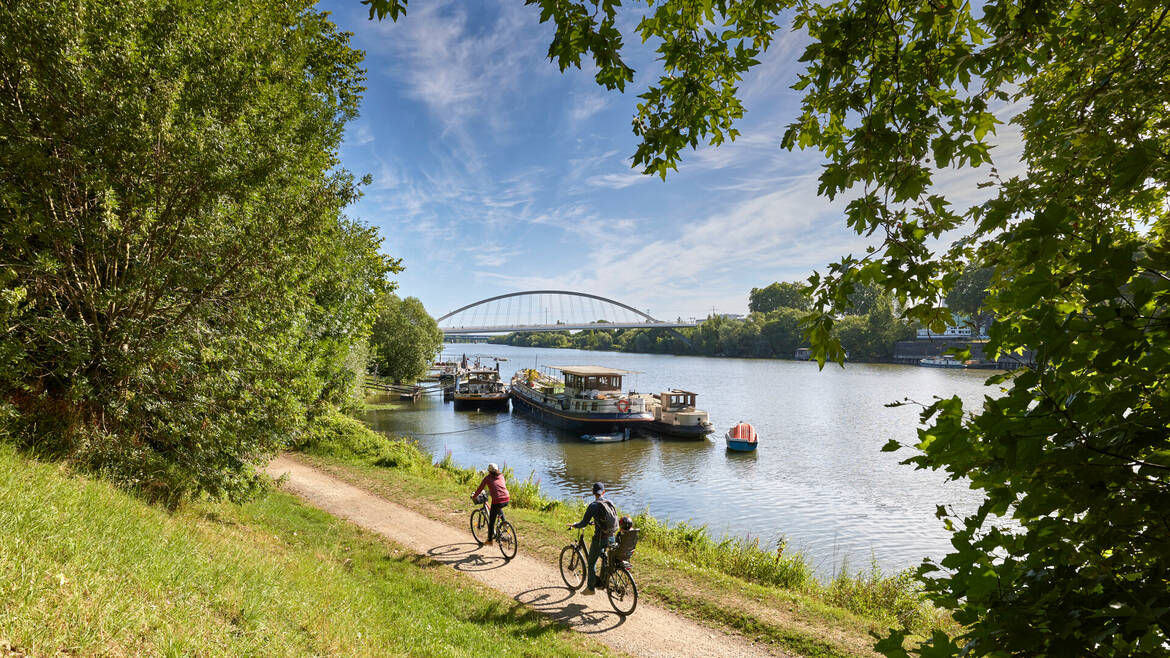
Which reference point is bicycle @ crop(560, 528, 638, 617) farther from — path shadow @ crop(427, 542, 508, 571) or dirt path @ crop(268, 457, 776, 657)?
path shadow @ crop(427, 542, 508, 571)

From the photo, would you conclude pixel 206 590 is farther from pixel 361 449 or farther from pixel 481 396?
pixel 481 396

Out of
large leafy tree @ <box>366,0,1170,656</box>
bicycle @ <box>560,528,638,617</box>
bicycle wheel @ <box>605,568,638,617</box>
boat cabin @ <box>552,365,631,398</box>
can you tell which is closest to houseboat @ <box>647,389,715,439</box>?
boat cabin @ <box>552,365,631,398</box>

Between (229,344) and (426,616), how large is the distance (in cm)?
474

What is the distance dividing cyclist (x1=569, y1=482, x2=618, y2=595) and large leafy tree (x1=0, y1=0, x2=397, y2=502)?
5007 millimetres

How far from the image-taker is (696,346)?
12312cm

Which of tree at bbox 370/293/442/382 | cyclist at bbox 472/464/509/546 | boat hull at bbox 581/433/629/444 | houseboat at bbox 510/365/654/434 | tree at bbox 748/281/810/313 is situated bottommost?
boat hull at bbox 581/433/629/444

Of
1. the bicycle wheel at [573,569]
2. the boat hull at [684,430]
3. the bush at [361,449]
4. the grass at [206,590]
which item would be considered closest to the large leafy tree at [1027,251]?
the grass at [206,590]

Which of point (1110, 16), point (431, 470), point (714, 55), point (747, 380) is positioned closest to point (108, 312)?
point (714, 55)

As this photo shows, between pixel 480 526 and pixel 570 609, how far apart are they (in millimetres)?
3123

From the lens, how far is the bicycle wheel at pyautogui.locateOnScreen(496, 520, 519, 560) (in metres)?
9.69

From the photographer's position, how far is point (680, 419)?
32.1 meters

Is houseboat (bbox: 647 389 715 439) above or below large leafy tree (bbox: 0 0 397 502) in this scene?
below

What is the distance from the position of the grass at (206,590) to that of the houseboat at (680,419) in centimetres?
2468

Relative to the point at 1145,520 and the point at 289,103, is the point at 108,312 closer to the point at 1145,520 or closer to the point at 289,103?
the point at 289,103
